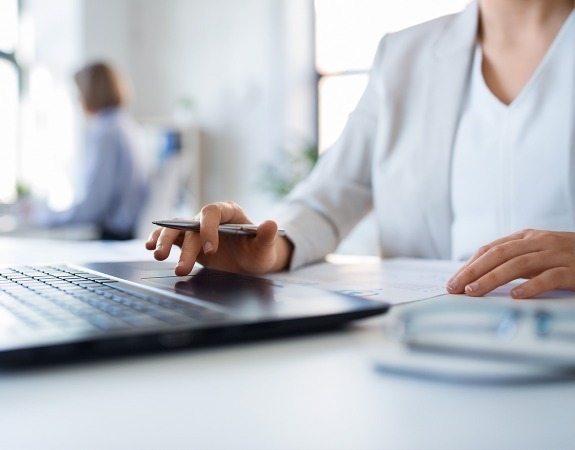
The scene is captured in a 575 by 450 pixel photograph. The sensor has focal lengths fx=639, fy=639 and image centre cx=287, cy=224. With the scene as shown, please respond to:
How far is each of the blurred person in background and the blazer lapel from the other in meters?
2.37

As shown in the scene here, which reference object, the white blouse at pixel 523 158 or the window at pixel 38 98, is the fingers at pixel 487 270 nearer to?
the white blouse at pixel 523 158

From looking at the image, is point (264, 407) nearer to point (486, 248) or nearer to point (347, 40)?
point (486, 248)

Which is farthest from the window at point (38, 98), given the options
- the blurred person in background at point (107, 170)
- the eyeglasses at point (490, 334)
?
the eyeglasses at point (490, 334)

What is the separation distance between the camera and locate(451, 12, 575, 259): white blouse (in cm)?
98

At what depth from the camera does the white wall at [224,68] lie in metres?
4.53

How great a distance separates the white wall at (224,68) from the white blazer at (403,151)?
11.0ft

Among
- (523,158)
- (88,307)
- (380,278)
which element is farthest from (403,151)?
(88,307)

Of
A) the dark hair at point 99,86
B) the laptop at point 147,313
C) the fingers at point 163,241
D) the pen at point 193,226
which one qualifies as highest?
the dark hair at point 99,86

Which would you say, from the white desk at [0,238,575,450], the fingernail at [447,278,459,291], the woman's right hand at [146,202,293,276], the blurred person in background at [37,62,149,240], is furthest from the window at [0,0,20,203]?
the white desk at [0,238,575,450]

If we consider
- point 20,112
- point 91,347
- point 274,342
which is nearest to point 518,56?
point 274,342

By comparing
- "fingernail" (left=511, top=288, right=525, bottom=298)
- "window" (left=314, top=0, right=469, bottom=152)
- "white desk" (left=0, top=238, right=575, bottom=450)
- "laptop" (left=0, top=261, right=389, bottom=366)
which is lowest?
"fingernail" (left=511, top=288, right=525, bottom=298)

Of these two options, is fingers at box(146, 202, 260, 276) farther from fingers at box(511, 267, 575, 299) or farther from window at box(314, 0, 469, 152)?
window at box(314, 0, 469, 152)

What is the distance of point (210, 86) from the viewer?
4855 millimetres

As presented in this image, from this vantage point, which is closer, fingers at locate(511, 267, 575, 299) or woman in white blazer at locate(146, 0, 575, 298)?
fingers at locate(511, 267, 575, 299)
